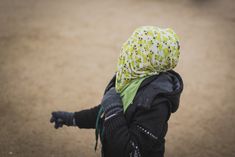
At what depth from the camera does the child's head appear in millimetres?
2148

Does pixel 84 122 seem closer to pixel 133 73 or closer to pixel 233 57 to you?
pixel 133 73

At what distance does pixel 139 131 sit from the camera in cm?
206

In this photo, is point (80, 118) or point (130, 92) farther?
point (80, 118)

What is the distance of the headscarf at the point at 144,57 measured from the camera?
2.15 meters

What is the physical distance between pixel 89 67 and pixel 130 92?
2992 millimetres

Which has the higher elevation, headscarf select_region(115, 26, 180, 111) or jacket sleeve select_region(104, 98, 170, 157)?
headscarf select_region(115, 26, 180, 111)

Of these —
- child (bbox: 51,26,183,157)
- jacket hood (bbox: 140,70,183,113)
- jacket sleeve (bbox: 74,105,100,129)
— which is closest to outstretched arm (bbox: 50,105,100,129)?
jacket sleeve (bbox: 74,105,100,129)

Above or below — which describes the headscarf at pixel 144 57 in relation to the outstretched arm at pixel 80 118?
above

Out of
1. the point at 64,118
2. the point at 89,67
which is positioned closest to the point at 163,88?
the point at 64,118

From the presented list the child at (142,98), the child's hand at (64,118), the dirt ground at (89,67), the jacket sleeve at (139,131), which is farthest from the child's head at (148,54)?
the dirt ground at (89,67)

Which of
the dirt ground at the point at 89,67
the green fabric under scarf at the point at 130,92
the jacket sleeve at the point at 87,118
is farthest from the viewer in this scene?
the dirt ground at the point at 89,67

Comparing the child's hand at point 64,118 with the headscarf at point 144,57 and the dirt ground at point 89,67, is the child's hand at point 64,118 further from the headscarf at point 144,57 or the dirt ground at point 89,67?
the dirt ground at point 89,67

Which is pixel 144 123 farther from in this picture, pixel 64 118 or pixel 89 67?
pixel 89 67

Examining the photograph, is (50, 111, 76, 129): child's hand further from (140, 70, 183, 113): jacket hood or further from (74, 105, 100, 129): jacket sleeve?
(140, 70, 183, 113): jacket hood
